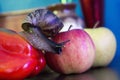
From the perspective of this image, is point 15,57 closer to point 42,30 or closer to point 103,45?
point 42,30

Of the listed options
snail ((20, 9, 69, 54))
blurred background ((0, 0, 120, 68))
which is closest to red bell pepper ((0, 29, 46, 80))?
snail ((20, 9, 69, 54))

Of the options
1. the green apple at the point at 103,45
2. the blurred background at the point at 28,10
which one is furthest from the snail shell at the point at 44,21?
the blurred background at the point at 28,10

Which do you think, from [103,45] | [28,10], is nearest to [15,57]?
[103,45]

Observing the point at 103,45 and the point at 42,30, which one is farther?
the point at 103,45

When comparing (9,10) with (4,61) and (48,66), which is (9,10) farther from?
(4,61)

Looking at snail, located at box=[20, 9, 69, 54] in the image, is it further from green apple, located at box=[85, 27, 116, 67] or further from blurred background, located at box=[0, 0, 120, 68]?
blurred background, located at box=[0, 0, 120, 68]

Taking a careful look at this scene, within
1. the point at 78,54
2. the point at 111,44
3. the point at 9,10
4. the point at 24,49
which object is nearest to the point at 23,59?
the point at 24,49
